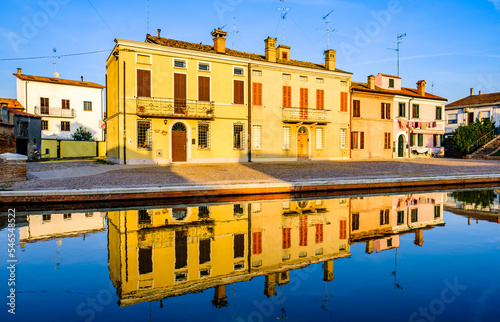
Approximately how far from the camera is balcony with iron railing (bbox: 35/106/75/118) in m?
40.3

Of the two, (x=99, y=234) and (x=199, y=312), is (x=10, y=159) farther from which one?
(x=199, y=312)

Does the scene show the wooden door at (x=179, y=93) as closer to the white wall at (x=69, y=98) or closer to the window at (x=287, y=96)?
the window at (x=287, y=96)

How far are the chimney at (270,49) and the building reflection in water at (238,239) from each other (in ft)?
62.0

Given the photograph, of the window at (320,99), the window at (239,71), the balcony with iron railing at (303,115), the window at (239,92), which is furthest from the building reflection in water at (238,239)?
the window at (320,99)

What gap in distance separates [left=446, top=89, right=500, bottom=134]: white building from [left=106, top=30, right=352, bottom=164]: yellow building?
1035 inches

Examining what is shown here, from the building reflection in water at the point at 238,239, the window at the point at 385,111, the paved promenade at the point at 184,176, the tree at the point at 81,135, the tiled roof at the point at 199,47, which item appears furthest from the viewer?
the tree at the point at 81,135

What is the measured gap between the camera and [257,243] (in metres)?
6.32

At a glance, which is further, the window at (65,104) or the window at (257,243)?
the window at (65,104)

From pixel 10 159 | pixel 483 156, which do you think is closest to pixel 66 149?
pixel 10 159

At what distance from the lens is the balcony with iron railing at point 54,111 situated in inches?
1588

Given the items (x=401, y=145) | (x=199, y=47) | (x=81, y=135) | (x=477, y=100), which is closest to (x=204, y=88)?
(x=199, y=47)

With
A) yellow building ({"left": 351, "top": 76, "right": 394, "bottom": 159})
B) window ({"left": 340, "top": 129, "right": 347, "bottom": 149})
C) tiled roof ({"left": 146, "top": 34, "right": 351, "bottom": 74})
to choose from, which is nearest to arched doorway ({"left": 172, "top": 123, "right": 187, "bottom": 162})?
tiled roof ({"left": 146, "top": 34, "right": 351, "bottom": 74})

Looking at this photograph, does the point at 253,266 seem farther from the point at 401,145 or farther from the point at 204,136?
the point at 401,145

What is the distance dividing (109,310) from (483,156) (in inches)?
1462
